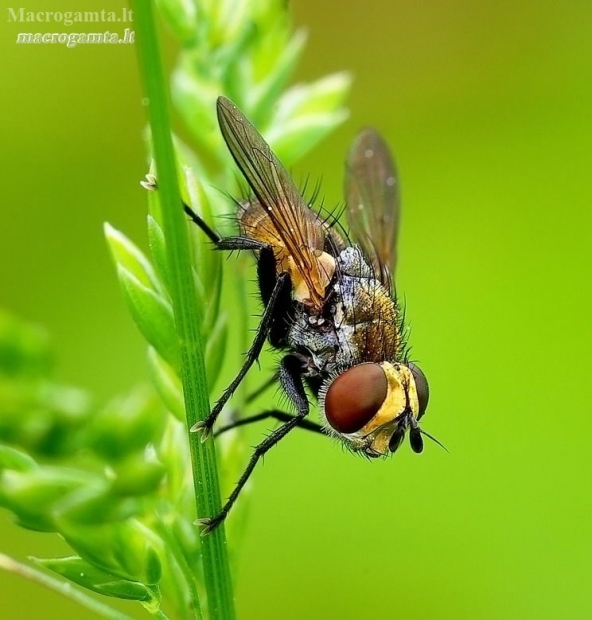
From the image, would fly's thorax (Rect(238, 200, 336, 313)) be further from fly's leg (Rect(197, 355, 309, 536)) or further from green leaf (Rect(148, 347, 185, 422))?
green leaf (Rect(148, 347, 185, 422))

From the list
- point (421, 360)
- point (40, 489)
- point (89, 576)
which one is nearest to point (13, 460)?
point (40, 489)

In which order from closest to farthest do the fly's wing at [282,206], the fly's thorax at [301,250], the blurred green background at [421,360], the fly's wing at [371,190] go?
the fly's wing at [282,206], the fly's thorax at [301,250], the fly's wing at [371,190], the blurred green background at [421,360]

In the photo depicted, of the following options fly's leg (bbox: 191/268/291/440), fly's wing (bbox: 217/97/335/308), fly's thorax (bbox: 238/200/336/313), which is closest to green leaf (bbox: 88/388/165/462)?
fly's leg (bbox: 191/268/291/440)

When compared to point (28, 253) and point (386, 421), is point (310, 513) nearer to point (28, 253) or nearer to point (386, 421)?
point (28, 253)

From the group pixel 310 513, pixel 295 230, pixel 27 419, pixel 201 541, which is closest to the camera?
pixel 27 419

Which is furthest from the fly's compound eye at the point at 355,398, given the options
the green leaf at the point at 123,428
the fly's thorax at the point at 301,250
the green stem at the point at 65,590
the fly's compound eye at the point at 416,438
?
the green leaf at the point at 123,428

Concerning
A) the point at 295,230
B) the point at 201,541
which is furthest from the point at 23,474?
the point at 295,230

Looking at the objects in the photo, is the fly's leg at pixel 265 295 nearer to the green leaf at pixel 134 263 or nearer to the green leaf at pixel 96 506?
the green leaf at pixel 134 263
